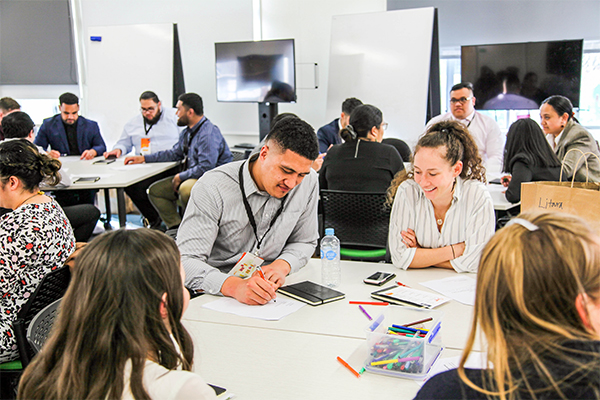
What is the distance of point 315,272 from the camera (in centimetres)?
229

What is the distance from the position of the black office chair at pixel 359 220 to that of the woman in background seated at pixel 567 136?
5.61 ft

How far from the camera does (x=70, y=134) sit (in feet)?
18.9

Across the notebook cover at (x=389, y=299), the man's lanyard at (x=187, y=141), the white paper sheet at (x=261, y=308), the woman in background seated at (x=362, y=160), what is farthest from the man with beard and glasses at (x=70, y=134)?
the notebook cover at (x=389, y=299)

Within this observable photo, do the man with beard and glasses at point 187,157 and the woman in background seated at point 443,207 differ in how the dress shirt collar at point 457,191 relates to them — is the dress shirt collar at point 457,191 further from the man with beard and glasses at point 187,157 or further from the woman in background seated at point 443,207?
the man with beard and glasses at point 187,157

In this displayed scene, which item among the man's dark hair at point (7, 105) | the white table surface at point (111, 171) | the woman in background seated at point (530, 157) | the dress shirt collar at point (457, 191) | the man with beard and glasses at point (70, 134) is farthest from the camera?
the man with beard and glasses at point (70, 134)

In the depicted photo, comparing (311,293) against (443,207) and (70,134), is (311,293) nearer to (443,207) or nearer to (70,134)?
(443,207)

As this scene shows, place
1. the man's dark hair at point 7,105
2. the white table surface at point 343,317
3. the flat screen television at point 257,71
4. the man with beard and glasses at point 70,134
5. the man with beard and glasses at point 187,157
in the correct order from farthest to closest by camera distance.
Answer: the flat screen television at point 257,71
the man with beard and glasses at point 70,134
the man's dark hair at point 7,105
the man with beard and glasses at point 187,157
the white table surface at point 343,317

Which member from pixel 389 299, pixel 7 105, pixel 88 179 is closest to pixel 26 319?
pixel 389 299

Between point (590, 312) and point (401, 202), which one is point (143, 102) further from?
point (590, 312)

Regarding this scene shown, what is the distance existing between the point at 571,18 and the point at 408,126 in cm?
282

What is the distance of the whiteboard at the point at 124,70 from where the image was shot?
676 centimetres

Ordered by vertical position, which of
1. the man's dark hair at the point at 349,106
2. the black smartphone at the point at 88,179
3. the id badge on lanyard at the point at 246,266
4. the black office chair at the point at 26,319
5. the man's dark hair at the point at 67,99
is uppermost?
the man's dark hair at the point at 67,99

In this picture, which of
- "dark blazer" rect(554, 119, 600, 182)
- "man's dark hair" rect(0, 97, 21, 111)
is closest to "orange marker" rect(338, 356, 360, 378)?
"dark blazer" rect(554, 119, 600, 182)

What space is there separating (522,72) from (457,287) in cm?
537
